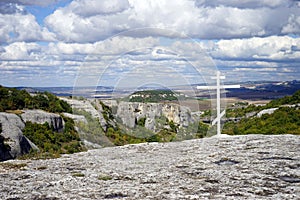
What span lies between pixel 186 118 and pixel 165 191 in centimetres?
1922

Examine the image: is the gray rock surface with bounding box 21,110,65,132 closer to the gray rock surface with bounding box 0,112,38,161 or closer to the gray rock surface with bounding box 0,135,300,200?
the gray rock surface with bounding box 0,112,38,161

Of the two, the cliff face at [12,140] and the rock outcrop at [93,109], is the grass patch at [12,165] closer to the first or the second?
the cliff face at [12,140]

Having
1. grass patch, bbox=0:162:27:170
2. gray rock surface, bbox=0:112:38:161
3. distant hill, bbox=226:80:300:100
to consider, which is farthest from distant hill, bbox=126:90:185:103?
distant hill, bbox=226:80:300:100

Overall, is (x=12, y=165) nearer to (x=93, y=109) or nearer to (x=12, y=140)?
(x=12, y=140)

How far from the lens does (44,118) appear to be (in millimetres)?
41688

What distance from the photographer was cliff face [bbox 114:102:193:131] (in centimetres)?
2759

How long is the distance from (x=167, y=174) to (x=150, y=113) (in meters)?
14.8

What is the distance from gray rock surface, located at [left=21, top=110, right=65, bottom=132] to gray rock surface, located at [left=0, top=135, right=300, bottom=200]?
19895 millimetres

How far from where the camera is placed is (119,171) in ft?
52.8

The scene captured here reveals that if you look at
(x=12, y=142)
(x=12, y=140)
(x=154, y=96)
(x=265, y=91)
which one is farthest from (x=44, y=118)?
(x=265, y=91)

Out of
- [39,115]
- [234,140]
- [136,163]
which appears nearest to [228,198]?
[136,163]

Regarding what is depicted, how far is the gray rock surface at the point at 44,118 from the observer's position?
132 ft

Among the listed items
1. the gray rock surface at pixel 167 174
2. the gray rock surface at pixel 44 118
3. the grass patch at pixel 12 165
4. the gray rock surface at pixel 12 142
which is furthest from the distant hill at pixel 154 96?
the gray rock surface at pixel 44 118

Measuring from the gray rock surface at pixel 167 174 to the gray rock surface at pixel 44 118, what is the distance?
1990 cm
